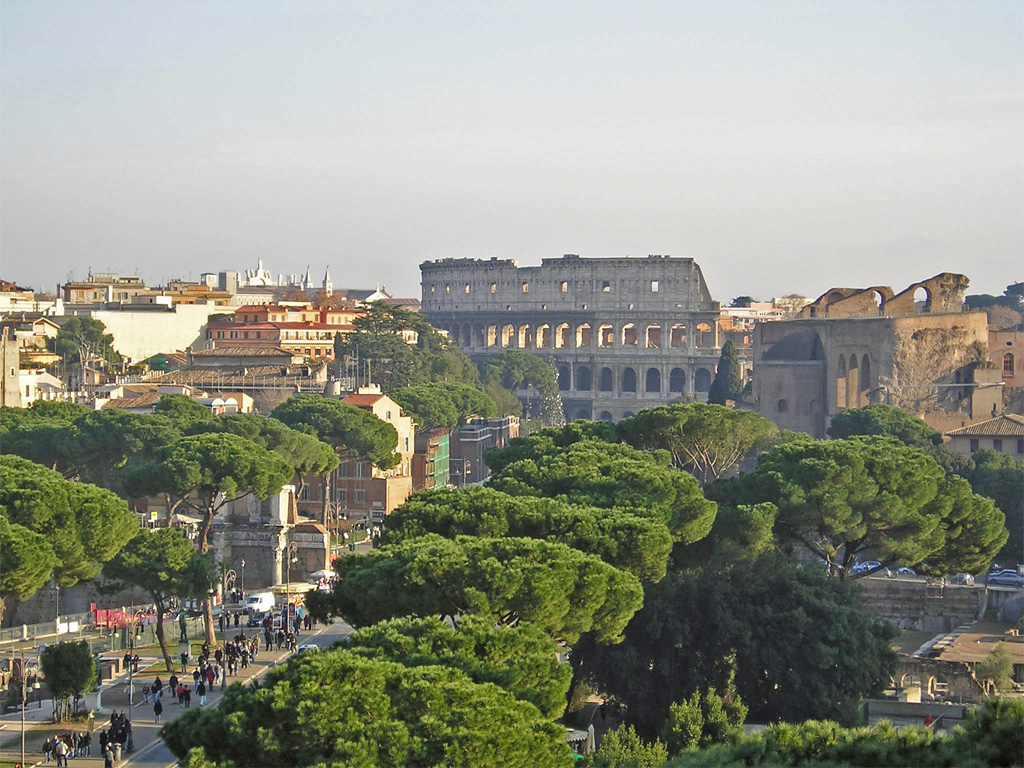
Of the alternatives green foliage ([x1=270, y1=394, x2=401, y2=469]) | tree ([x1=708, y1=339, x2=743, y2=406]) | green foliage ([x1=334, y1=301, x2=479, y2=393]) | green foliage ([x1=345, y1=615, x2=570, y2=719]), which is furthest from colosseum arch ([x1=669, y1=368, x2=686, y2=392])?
green foliage ([x1=345, y1=615, x2=570, y2=719])

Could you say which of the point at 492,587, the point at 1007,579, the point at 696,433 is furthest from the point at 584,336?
the point at 492,587

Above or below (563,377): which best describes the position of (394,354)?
above

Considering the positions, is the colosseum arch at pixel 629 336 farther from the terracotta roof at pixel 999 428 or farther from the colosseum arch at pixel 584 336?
the terracotta roof at pixel 999 428

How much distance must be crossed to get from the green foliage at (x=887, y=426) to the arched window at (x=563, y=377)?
143 feet

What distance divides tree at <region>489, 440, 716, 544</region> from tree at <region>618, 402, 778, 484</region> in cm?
463

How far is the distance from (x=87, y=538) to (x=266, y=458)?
6.37 m

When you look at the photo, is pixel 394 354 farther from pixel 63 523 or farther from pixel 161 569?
pixel 63 523

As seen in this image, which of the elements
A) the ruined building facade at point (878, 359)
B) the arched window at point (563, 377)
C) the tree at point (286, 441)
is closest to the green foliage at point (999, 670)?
the tree at point (286, 441)

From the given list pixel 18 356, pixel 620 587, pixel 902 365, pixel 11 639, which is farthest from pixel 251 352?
pixel 620 587

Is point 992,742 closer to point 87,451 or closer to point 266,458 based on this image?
point 266,458

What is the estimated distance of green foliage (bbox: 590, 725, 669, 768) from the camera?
17.1m

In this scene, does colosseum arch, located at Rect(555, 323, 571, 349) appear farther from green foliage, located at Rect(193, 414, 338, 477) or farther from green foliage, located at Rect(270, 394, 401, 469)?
green foliage, located at Rect(193, 414, 338, 477)

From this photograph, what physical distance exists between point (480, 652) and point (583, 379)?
74.9 metres

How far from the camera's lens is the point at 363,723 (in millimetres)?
14445
